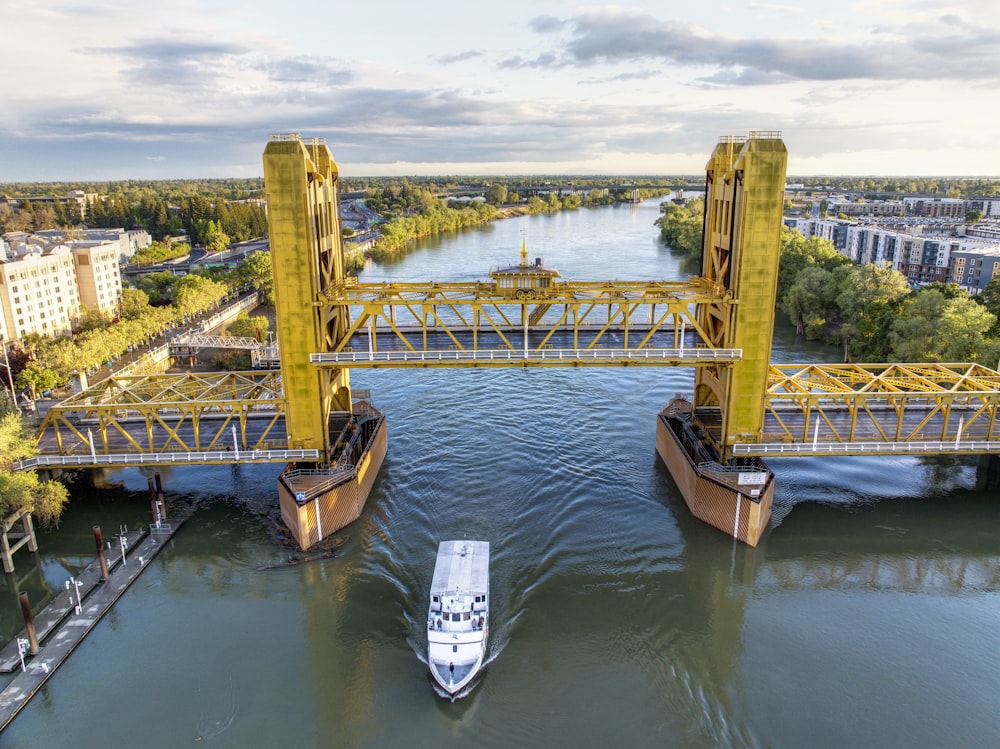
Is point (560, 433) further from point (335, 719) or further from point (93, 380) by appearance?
point (93, 380)

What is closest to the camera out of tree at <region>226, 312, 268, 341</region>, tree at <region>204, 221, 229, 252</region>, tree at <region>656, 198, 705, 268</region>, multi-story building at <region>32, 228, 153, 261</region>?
tree at <region>226, 312, 268, 341</region>

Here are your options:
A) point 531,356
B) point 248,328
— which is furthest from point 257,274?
point 531,356

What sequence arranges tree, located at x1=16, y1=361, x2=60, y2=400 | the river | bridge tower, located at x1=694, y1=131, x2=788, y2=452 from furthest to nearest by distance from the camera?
tree, located at x1=16, y1=361, x2=60, y2=400
bridge tower, located at x1=694, y1=131, x2=788, y2=452
the river

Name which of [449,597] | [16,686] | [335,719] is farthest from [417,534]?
[16,686]

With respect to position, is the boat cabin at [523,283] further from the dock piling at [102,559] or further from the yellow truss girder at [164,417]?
the dock piling at [102,559]

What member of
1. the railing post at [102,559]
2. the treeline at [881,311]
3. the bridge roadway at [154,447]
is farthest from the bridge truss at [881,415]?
the railing post at [102,559]

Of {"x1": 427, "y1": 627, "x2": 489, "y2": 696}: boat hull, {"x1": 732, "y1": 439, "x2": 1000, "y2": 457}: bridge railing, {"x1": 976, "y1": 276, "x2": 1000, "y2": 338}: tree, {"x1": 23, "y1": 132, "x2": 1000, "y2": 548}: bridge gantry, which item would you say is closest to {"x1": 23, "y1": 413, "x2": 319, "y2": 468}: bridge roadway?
{"x1": 23, "y1": 132, "x2": 1000, "y2": 548}: bridge gantry

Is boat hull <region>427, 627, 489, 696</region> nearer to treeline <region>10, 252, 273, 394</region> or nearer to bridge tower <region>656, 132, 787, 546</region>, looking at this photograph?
bridge tower <region>656, 132, 787, 546</region>
